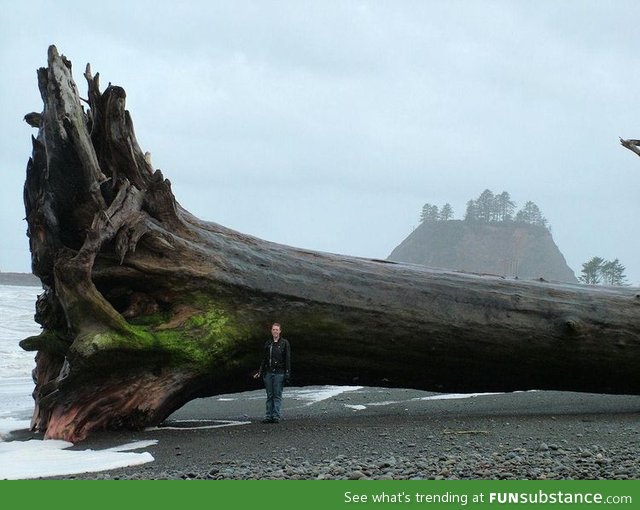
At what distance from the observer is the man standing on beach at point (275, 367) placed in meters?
9.97

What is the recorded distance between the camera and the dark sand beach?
20.5 ft

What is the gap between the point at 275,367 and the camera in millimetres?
10062

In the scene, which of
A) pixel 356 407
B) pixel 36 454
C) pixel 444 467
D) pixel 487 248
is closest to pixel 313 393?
pixel 356 407

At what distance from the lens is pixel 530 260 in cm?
13825

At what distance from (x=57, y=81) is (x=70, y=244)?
2005 millimetres

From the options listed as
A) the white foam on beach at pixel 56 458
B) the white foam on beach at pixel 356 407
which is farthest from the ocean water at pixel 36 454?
the white foam on beach at pixel 356 407

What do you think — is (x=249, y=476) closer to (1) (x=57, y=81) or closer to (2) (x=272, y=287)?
(2) (x=272, y=287)

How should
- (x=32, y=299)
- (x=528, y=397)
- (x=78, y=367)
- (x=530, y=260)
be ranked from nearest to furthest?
1. (x=78, y=367)
2. (x=528, y=397)
3. (x=32, y=299)
4. (x=530, y=260)

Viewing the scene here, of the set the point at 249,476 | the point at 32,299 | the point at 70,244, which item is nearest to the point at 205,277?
the point at 70,244

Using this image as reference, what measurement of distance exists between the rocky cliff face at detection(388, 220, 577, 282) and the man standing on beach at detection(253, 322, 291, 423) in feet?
401

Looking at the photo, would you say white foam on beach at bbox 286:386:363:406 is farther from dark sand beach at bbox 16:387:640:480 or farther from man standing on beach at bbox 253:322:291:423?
man standing on beach at bbox 253:322:291:423

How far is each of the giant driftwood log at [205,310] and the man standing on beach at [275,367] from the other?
0.64ft

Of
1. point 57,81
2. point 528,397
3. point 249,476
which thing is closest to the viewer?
point 249,476

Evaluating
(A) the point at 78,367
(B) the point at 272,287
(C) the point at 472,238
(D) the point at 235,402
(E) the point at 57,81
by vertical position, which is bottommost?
(D) the point at 235,402
